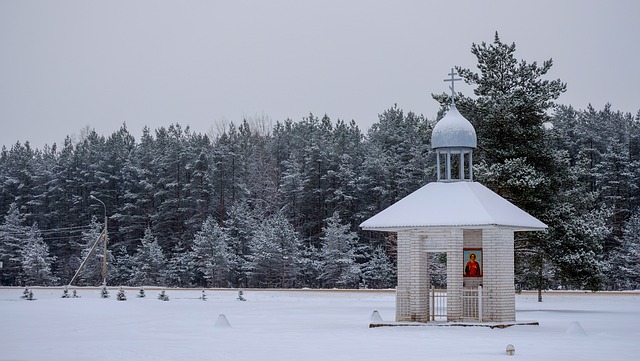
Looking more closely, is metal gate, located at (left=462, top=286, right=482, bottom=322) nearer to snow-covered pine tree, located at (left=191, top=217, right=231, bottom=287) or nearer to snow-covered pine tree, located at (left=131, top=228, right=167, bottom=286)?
snow-covered pine tree, located at (left=191, top=217, right=231, bottom=287)

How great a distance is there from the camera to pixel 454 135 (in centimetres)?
3475

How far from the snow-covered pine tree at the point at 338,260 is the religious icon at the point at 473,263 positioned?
153ft

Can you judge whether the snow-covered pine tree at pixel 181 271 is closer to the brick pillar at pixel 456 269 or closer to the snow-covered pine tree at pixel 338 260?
the snow-covered pine tree at pixel 338 260

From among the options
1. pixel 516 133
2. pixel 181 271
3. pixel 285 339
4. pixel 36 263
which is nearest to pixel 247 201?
pixel 181 271

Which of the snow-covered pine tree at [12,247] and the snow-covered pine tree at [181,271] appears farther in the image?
the snow-covered pine tree at [12,247]

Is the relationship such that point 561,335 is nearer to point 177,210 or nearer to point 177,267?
point 177,267

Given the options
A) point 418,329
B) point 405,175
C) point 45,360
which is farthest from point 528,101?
point 405,175

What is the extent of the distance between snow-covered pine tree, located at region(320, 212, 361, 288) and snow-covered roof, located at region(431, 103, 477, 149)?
45.3 m

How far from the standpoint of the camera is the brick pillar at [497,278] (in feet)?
107

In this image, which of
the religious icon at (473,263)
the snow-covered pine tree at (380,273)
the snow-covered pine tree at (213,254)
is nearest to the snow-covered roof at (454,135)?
the religious icon at (473,263)

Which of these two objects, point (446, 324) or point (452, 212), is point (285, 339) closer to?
point (446, 324)

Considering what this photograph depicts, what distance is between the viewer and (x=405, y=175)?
89.8 m

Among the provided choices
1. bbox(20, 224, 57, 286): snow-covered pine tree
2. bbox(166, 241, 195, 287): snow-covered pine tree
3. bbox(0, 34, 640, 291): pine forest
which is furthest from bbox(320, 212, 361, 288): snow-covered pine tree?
bbox(20, 224, 57, 286): snow-covered pine tree

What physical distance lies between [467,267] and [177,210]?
2739 inches
